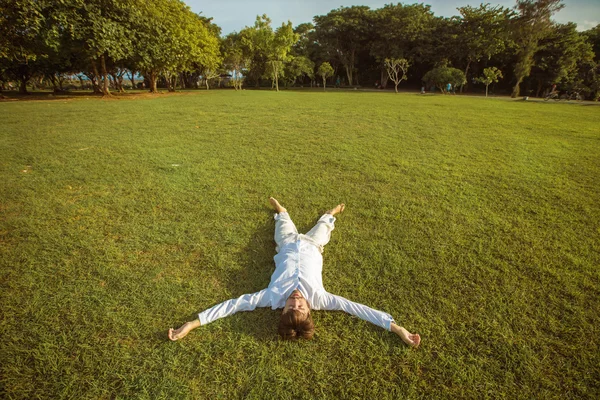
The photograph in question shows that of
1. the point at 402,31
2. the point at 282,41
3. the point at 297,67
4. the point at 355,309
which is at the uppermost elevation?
the point at 402,31

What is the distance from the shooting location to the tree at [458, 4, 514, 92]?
3231cm

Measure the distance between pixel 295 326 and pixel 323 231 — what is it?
1488mm

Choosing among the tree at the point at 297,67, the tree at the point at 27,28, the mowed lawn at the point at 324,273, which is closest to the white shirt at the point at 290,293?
the mowed lawn at the point at 324,273

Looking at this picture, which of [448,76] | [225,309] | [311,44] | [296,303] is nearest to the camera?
[296,303]

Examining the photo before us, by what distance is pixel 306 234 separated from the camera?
359cm

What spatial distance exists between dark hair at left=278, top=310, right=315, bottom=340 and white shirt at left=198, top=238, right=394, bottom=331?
0.97 feet

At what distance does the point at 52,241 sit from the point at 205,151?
4.15 metres

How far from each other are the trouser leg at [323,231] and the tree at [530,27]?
3957 centimetres

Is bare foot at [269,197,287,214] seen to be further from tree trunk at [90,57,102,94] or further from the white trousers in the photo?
tree trunk at [90,57,102,94]

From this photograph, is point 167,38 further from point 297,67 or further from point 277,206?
point 277,206

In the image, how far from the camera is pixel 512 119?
12297mm

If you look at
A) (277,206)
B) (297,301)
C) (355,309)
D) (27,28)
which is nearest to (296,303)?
(297,301)

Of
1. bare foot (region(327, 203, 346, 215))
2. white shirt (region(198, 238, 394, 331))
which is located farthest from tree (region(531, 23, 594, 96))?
white shirt (region(198, 238, 394, 331))

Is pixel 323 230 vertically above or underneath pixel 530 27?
underneath
